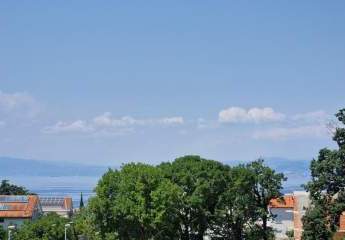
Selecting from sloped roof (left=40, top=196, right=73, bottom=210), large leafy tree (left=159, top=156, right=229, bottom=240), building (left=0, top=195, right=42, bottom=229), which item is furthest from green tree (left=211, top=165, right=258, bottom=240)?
sloped roof (left=40, top=196, right=73, bottom=210)

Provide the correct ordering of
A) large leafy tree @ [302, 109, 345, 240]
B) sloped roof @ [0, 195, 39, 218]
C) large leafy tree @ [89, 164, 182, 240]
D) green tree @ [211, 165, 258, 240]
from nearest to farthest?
large leafy tree @ [302, 109, 345, 240] → large leafy tree @ [89, 164, 182, 240] → green tree @ [211, 165, 258, 240] → sloped roof @ [0, 195, 39, 218]

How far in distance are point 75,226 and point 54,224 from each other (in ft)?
12.7

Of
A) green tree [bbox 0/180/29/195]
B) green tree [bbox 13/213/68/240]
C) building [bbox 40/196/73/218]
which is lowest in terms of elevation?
green tree [bbox 13/213/68/240]

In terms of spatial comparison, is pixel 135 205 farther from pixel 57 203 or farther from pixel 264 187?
pixel 57 203

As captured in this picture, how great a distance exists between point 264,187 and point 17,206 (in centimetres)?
6208

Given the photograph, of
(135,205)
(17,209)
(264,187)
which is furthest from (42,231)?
(17,209)

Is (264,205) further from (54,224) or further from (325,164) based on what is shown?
(54,224)

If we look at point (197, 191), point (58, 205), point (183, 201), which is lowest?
point (183, 201)

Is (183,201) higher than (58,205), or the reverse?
(58,205)

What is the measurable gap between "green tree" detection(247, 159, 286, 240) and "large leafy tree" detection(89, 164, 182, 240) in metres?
10.0

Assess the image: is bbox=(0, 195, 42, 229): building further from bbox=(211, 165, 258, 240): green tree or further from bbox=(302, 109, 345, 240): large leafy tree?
bbox=(302, 109, 345, 240): large leafy tree

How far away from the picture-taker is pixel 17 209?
118m

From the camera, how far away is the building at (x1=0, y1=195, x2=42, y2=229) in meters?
116

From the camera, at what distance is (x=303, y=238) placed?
51969 millimetres
